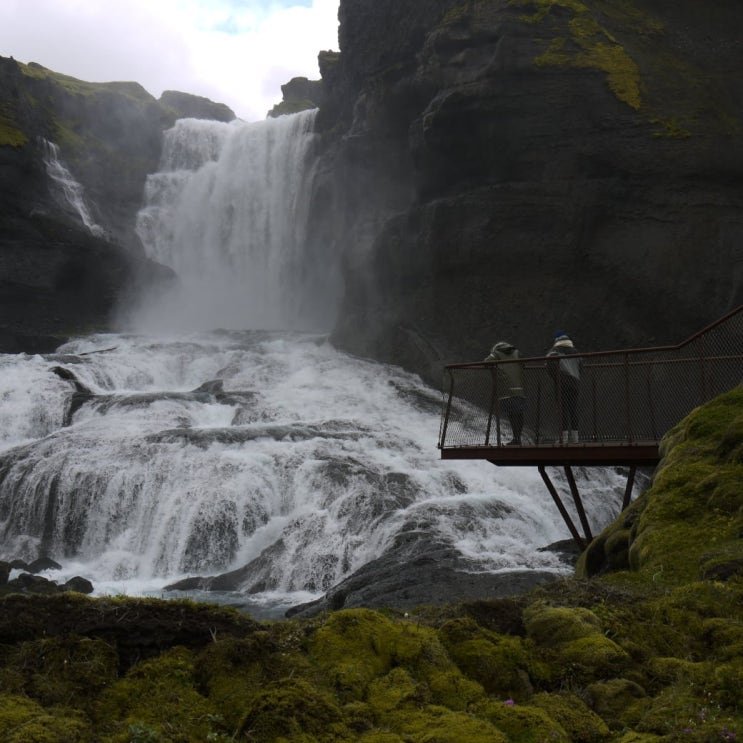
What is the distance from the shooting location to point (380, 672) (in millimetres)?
4887

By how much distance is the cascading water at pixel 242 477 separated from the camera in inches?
750

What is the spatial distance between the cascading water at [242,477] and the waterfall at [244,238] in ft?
48.7

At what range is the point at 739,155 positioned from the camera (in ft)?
105

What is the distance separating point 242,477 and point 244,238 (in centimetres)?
3624

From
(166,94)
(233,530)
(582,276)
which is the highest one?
Result: (166,94)

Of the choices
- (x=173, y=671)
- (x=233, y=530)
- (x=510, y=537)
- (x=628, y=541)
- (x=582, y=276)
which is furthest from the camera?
(x=582, y=276)

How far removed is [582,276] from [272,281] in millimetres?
26266

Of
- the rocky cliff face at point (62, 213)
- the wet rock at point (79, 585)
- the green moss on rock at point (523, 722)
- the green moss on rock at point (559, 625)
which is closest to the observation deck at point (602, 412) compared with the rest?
the green moss on rock at point (559, 625)

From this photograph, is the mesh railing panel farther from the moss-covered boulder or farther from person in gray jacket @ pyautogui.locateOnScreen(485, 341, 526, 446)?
the moss-covered boulder

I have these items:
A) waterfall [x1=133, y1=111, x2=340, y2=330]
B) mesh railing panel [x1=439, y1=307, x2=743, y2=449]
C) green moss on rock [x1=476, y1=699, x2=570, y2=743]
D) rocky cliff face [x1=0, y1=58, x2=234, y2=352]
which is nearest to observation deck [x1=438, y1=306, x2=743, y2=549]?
mesh railing panel [x1=439, y1=307, x2=743, y2=449]

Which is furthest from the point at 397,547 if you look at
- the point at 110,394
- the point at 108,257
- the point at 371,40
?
the point at 108,257

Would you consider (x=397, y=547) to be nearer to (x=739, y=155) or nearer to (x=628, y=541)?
(x=628, y=541)

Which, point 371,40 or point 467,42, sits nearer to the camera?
point 467,42

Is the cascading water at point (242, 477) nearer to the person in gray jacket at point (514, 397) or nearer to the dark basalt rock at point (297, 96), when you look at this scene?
the person in gray jacket at point (514, 397)
